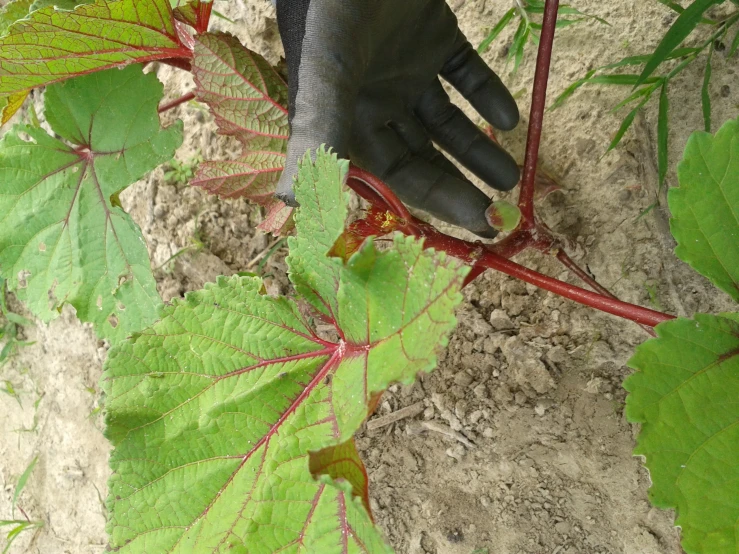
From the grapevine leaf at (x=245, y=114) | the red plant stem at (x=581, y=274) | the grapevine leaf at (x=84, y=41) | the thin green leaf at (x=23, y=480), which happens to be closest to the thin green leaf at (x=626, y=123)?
the red plant stem at (x=581, y=274)

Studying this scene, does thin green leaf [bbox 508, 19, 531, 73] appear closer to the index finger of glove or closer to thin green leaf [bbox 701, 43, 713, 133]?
the index finger of glove

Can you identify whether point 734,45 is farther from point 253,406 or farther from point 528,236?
point 253,406

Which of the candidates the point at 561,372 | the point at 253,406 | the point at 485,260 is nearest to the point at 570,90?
the point at 485,260

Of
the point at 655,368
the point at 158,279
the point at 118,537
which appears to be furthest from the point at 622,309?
the point at 158,279

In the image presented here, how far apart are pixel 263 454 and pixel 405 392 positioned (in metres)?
0.84

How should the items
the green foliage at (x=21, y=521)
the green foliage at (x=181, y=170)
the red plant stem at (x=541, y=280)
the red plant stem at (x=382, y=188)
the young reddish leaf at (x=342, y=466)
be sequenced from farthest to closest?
the green foliage at (x=21, y=521)
the green foliage at (x=181, y=170)
the red plant stem at (x=382, y=188)
the red plant stem at (x=541, y=280)
the young reddish leaf at (x=342, y=466)

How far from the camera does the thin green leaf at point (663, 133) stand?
1.53 metres

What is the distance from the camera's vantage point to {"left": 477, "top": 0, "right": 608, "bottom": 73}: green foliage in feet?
5.78

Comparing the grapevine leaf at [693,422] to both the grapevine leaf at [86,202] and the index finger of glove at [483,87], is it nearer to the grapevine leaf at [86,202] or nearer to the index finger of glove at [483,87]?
the index finger of glove at [483,87]

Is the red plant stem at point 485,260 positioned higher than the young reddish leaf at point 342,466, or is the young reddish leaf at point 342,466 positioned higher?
the red plant stem at point 485,260

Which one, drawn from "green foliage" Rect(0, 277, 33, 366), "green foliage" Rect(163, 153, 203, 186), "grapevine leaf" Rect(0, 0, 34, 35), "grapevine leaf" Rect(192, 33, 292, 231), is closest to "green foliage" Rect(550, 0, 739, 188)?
"grapevine leaf" Rect(192, 33, 292, 231)

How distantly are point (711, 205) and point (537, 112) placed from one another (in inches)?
23.6

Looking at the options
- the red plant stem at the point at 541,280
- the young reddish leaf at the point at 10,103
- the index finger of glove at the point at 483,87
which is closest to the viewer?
the red plant stem at the point at 541,280

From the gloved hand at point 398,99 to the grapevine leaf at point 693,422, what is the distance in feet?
2.28
